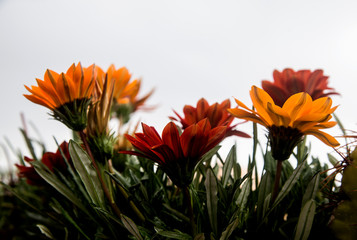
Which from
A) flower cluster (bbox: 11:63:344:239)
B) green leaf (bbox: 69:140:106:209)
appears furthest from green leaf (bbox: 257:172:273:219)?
green leaf (bbox: 69:140:106:209)

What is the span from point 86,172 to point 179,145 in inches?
7.3

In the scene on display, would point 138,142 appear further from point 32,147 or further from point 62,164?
point 32,147

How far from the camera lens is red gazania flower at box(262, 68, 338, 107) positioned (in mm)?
521

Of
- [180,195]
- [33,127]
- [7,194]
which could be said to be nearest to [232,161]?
[180,195]

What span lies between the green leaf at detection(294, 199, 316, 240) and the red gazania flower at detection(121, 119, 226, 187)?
0.15 m

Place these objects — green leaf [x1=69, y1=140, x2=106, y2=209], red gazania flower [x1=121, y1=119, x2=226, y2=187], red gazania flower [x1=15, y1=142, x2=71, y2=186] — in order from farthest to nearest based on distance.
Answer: red gazania flower [x1=15, y1=142, x2=71, y2=186] → green leaf [x1=69, y1=140, x2=106, y2=209] → red gazania flower [x1=121, y1=119, x2=226, y2=187]

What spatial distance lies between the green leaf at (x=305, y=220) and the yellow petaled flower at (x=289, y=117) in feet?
0.23

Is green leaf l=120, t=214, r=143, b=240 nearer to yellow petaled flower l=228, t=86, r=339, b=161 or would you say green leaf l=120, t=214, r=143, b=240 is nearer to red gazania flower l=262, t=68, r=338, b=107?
yellow petaled flower l=228, t=86, r=339, b=161

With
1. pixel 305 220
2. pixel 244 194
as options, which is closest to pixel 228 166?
pixel 244 194

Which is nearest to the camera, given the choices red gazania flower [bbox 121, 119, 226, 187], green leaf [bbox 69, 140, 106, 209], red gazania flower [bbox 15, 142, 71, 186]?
red gazania flower [bbox 121, 119, 226, 187]

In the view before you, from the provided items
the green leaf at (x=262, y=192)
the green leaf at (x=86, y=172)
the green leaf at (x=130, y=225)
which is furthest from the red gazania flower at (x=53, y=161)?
the green leaf at (x=262, y=192)

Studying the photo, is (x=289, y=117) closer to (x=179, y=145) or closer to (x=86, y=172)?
(x=179, y=145)

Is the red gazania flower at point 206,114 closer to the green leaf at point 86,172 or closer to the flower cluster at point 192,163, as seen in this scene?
the flower cluster at point 192,163

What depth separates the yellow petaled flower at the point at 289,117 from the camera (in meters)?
0.38
